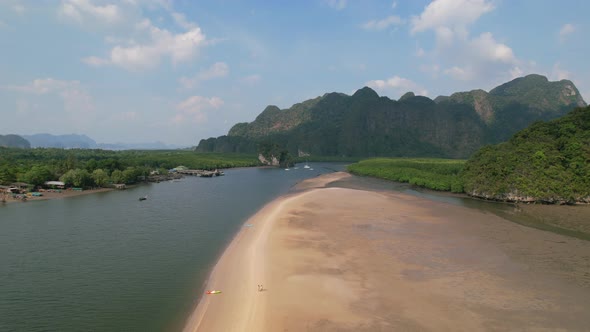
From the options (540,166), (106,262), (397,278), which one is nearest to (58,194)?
(106,262)

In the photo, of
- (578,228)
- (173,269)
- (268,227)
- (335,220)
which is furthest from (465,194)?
(173,269)

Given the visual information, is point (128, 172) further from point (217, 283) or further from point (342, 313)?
point (342, 313)

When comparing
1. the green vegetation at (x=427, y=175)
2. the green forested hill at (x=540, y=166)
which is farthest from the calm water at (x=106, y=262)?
the green vegetation at (x=427, y=175)

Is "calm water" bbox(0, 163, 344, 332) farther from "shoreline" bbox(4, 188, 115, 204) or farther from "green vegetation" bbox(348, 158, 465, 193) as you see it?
"green vegetation" bbox(348, 158, 465, 193)

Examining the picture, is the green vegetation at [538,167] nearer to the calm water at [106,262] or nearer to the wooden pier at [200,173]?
the calm water at [106,262]

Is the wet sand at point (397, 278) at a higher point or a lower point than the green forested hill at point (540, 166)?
lower

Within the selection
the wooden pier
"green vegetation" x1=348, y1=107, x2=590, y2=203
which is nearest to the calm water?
"green vegetation" x1=348, y1=107, x2=590, y2=203
